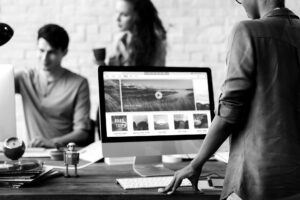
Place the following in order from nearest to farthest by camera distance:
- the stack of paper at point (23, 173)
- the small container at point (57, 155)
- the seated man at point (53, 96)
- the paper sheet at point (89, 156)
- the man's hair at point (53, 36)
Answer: the stack of paper at point (23, 173)
the paper sheet at point (89, 156)
the small container at point (57, 155)
the seated man at point (53, 96)
the man's hair at point (53, 36)

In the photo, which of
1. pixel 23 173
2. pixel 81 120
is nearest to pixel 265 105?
pixel 23 173

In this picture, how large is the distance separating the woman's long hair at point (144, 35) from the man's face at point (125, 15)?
0.03 meters

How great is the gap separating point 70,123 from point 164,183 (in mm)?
1609

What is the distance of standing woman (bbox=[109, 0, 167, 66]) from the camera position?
11.1 ft

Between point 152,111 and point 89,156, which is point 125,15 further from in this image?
point 152,111

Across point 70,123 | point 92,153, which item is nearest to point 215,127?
point 92,153

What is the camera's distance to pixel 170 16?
389 cm

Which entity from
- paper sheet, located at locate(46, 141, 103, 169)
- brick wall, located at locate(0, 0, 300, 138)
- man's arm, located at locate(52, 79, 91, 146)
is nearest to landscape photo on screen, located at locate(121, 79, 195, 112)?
paper sheet, located at locate(46, 141, 103, 169)

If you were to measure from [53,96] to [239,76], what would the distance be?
6.51 feet

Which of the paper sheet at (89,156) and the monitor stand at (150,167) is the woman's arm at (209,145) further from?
the paper sheet at (89,156)

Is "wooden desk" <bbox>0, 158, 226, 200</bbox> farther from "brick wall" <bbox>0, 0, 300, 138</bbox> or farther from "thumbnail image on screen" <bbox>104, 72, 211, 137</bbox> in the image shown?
"brick wall" <bbox>0, 0, 300, 138</bbox>

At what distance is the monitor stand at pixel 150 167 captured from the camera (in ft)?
5.90

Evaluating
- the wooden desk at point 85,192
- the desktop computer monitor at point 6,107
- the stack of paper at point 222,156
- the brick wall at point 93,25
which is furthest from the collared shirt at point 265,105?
the brick wall at point 93,25

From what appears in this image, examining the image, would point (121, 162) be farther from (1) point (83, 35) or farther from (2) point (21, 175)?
(1) point (83, 35)
